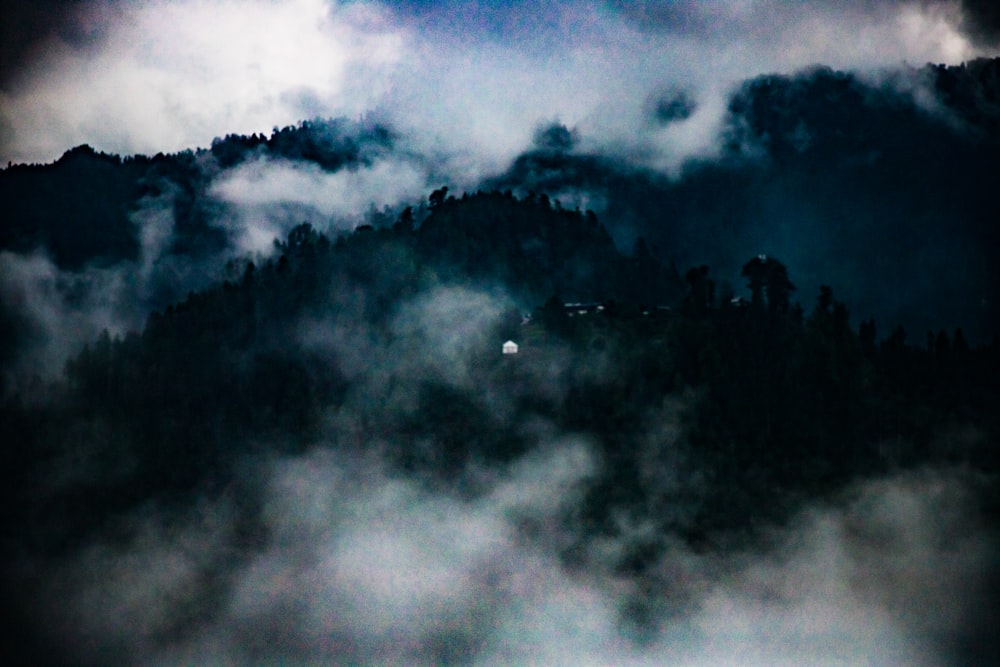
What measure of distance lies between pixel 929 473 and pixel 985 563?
60.8 feet

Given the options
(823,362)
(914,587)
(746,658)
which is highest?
(823,362)

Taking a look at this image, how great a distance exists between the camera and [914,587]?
179625 millimetres

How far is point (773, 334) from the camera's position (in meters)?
194

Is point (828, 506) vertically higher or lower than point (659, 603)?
higher

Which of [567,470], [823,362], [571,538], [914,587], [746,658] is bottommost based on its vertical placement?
[746,658]

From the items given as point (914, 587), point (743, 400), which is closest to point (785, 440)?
point (743, 400)

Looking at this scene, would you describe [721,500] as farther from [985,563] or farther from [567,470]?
[985,563]

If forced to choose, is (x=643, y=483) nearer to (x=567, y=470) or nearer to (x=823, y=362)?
(x=567, y=470)

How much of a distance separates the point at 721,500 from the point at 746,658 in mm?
32321

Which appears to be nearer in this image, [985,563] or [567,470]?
[985,563]

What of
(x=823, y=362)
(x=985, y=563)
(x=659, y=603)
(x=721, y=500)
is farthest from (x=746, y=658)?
(x=823, y=362)

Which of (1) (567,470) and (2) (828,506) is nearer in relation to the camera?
(2) (828,506)

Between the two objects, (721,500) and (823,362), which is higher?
(823,362)

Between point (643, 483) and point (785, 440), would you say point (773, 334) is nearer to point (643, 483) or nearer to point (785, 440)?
point (785, 440)
